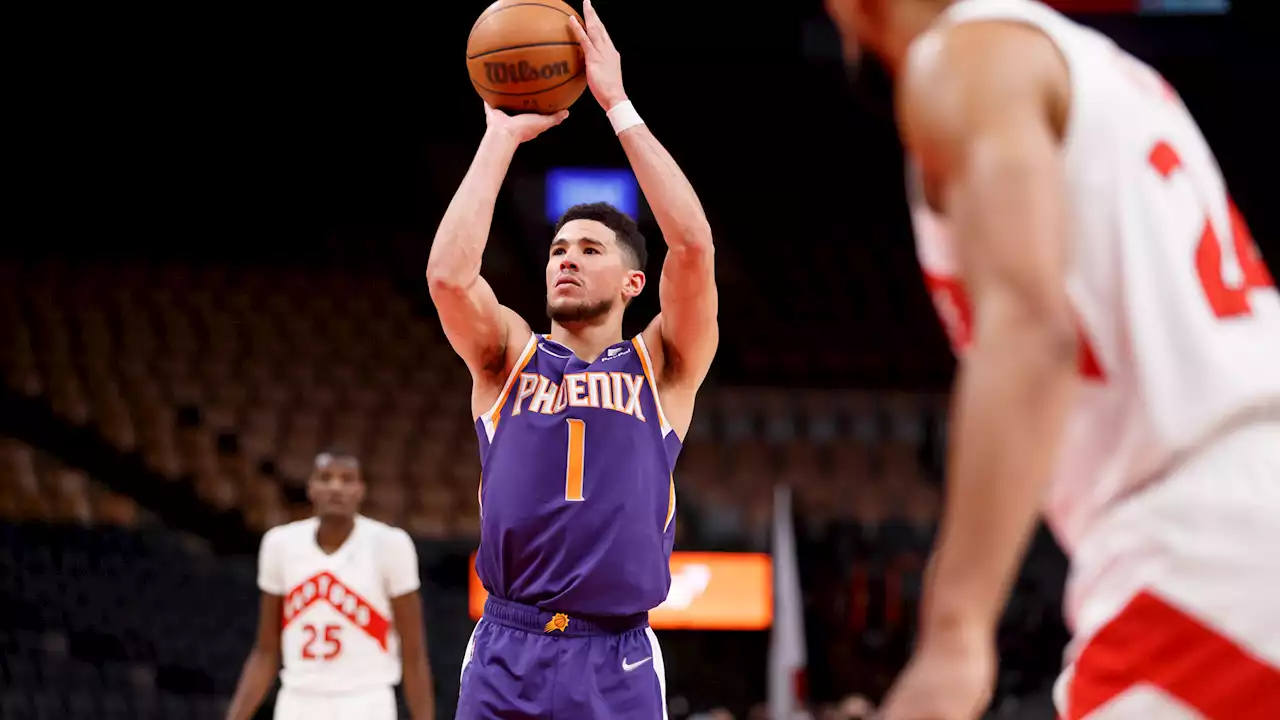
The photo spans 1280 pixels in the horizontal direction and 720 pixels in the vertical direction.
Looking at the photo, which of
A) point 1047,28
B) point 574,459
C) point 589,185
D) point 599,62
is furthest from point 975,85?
point 589,185

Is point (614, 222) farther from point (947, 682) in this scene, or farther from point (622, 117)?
point (947, 682)

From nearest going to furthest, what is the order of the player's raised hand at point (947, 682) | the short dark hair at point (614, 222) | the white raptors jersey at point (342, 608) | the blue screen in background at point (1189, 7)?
the player's raised hand at point (947, 682) → the short dark hair at point (614, 222) → the white raptors jersey at point (342, 608) → the blue screen in background at point (1189, 7)

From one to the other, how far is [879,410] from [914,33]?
11370mm

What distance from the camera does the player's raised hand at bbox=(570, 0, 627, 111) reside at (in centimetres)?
369

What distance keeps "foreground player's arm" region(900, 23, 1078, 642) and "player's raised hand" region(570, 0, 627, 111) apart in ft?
7.59

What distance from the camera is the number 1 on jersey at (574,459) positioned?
348 cm

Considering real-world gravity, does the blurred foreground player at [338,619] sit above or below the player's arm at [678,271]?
below

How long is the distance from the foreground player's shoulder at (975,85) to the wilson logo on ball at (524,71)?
7.51 ft

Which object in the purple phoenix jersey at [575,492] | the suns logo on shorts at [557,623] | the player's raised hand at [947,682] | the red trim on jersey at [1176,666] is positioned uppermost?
the player's raised hand at [947,682]

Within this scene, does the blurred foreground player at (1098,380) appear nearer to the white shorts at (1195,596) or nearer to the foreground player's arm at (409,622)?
the white shorts at (1195,596)

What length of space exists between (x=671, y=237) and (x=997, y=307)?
7.82 feet

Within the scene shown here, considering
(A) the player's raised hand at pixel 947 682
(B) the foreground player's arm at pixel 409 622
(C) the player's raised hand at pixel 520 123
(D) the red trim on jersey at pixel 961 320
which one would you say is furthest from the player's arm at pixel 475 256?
(A) the player's raised hand at pixel 947 682

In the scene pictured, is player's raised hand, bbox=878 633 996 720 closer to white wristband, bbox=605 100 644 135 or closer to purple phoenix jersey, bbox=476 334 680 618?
purple phoenix jersey, bbox=476 334 680 618

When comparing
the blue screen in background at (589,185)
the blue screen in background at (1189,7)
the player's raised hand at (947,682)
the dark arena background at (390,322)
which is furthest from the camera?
the blue screen in background at (589,185)
